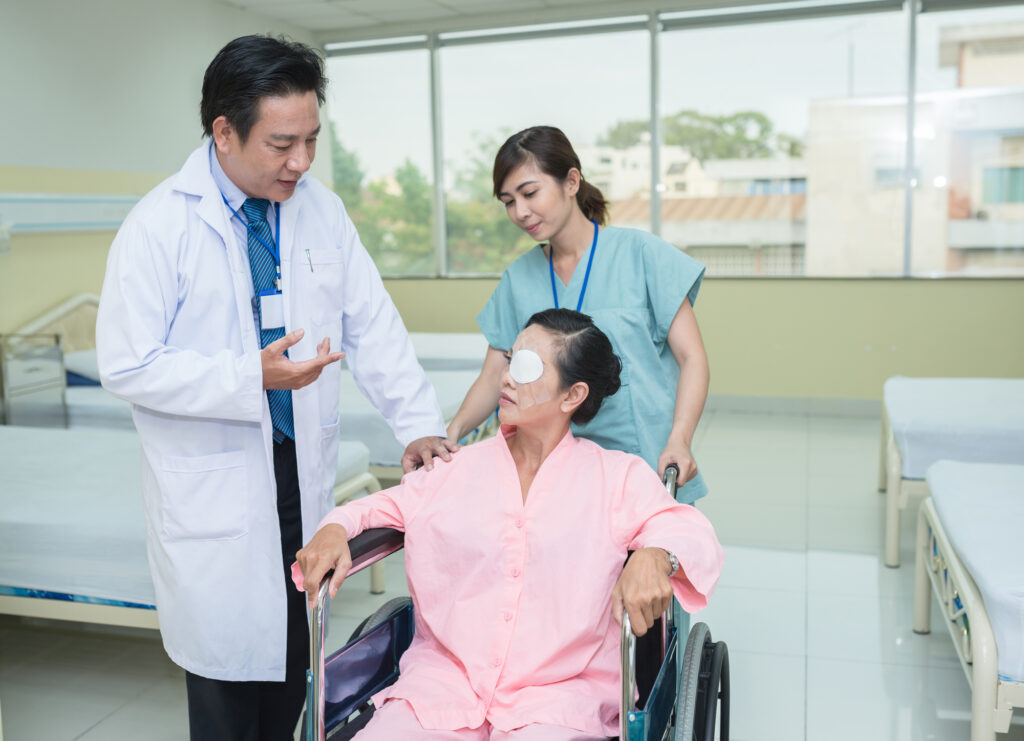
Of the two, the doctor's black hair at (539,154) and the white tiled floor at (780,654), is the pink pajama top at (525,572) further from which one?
the white tiled floor at (780,654)

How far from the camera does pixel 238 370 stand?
1.50 m

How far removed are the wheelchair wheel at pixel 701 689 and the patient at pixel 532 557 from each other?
0.39 feet

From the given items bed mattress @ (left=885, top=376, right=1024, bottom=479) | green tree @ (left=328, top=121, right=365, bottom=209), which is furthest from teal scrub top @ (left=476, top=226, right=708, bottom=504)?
green tree @ (left=328, top=121, right=365, bottom=209)

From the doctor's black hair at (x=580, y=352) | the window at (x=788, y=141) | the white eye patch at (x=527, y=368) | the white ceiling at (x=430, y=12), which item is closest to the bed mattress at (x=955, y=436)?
the doctor's black hair at (x=580, y=352)

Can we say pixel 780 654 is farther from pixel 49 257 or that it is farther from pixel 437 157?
pixel 437 157

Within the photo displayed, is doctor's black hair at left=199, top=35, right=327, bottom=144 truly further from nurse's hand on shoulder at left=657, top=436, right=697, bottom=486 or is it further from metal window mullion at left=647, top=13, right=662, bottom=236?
metal window mullion at left=647, top=13, right=662, bottom=236

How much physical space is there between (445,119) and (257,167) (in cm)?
514

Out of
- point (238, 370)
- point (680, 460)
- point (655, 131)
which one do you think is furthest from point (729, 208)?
point (238, 370)

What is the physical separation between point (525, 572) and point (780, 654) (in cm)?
143

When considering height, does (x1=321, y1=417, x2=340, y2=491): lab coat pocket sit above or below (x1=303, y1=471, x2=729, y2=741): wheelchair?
above

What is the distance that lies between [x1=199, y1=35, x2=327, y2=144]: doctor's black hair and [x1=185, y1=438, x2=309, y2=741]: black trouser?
587 millimetres

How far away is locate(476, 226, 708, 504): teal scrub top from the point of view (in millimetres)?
1832

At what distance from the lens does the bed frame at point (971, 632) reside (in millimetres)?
1755

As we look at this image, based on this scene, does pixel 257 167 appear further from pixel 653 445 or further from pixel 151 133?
pixel 151 133
